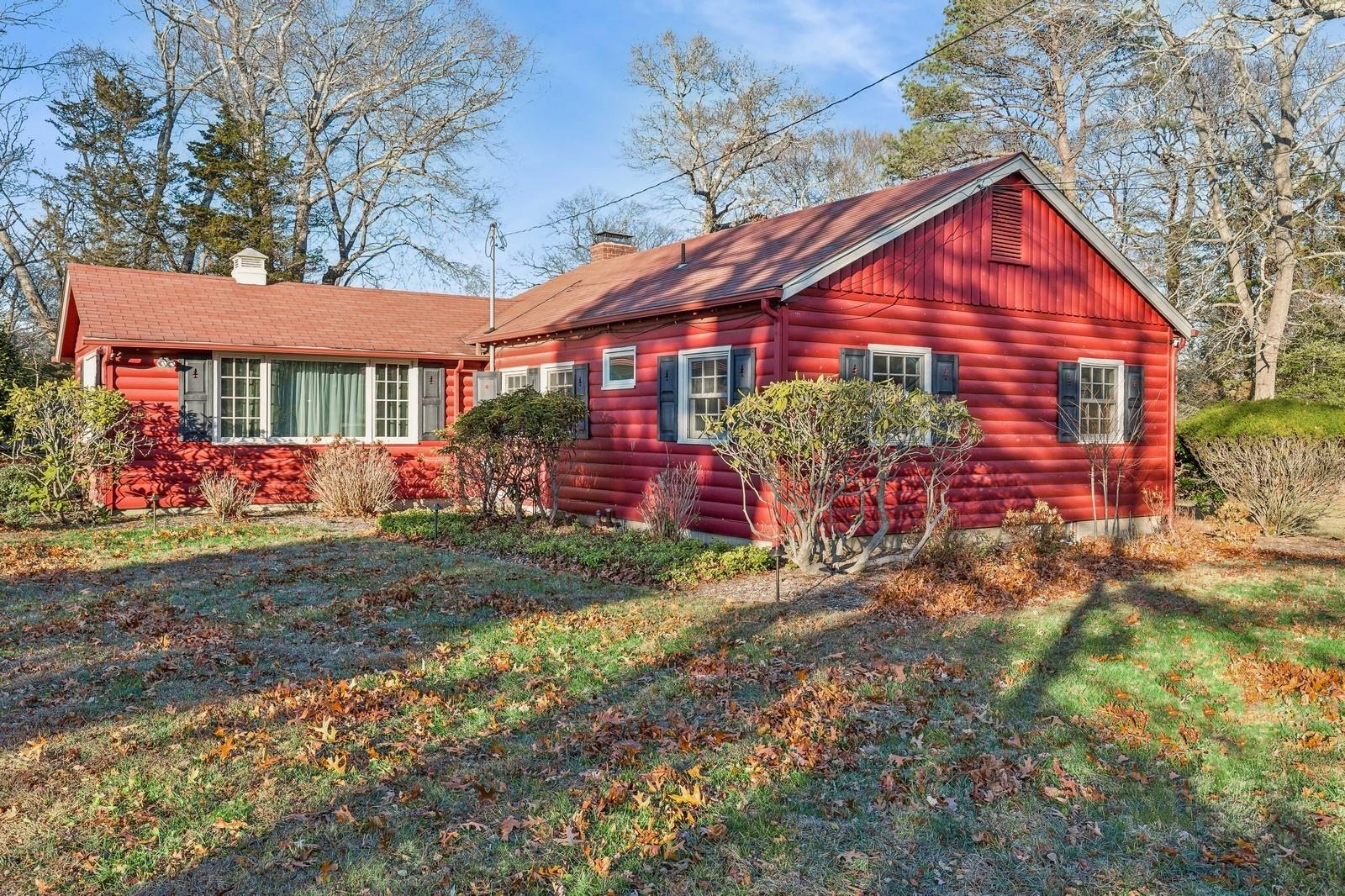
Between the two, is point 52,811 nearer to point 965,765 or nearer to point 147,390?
point 965,765

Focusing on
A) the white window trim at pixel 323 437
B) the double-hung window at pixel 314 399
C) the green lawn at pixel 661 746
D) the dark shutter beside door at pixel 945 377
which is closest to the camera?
the green lawn at pixel 661 746

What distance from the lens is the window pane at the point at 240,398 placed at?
15.0m

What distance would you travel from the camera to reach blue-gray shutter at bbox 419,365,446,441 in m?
16.8

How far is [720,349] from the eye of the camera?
37.1 ft

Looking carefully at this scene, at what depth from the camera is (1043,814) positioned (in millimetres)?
4250

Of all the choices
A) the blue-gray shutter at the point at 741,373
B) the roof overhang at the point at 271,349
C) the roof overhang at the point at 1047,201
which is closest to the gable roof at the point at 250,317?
the roof overhang at the point at 271,349

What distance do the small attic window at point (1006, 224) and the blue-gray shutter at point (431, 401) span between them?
9.61 meters

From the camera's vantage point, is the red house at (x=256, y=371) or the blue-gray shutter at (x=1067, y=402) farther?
the red house at (x=256, y=371)

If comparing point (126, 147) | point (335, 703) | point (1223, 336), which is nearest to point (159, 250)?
point (126, 147)

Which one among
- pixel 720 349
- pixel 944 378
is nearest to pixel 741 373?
pixel 720 349

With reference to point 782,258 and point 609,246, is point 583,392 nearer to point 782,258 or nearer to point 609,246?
point 782,258

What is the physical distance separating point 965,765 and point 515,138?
27861mm

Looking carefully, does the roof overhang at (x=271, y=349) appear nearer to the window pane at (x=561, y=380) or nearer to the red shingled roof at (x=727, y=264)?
the red shingled roof at (x=727, y=264)

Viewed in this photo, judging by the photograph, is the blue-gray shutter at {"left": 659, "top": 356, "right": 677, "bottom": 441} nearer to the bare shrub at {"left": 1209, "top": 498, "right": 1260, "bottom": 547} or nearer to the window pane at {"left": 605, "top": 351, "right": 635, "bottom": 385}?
the window pane at {"left": 605, "top": 351, "right": 635, "bottom": 385}
